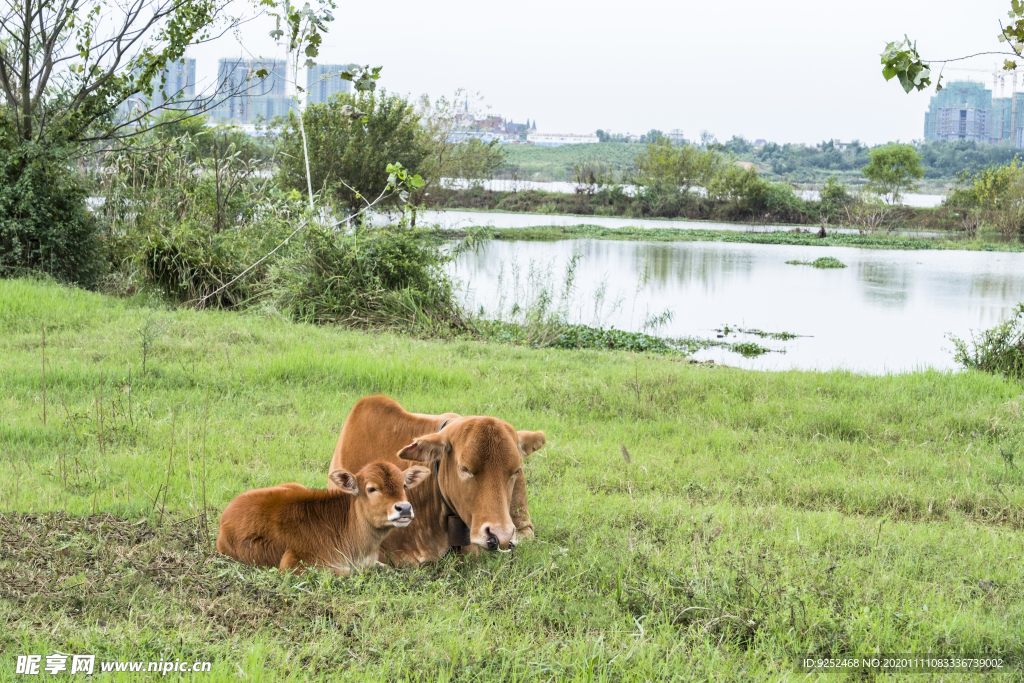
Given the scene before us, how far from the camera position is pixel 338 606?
302cm

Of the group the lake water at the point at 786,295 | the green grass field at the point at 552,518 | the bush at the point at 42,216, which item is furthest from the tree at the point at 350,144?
the green grass field at the point at 552,518

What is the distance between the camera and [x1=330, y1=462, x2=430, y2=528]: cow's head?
3.07m

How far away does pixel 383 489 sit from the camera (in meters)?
3.09

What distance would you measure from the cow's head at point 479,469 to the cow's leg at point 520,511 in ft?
0.81

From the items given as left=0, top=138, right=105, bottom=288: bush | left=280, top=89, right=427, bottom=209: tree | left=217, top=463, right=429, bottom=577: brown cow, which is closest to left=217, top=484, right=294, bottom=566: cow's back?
left=217, top=463, right=429, bottom=577: brown cow

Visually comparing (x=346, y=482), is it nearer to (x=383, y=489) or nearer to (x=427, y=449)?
(x=383, y=489)

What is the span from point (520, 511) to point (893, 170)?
155ft

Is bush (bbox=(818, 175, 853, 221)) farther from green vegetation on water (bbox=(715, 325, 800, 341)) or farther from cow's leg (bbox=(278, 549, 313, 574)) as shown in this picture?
cow's leg (bbox=(278, 549, 313, 574))

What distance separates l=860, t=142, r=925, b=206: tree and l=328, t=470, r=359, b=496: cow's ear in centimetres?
4782

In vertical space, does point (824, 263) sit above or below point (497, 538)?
above

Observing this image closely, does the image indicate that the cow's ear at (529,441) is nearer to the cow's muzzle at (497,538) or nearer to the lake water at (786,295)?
the cow's muzzle at (497,538)

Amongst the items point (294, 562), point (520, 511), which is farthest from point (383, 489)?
point (520, 511)

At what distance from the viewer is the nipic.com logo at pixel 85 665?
8.21 ft

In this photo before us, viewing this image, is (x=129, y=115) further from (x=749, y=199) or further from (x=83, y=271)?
(x=749, y=199)
